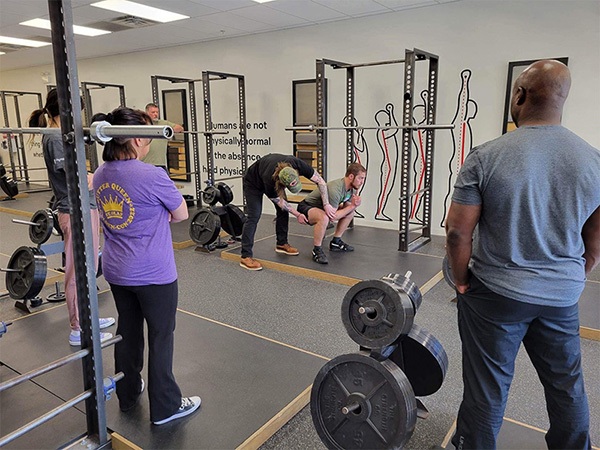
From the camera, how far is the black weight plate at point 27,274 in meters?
2.81

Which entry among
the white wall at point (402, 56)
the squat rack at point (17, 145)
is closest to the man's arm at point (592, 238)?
the white wall at point (402, 56)

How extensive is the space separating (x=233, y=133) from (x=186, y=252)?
2663mm

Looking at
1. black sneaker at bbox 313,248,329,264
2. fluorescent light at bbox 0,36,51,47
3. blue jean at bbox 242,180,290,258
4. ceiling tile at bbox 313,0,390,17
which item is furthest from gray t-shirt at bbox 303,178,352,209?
fluorescent light at bbox 0,36,51,47

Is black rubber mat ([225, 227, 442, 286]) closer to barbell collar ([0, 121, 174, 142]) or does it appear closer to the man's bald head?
the man's bald head

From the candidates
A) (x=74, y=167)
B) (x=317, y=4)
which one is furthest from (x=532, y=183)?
(x=317, y=4)

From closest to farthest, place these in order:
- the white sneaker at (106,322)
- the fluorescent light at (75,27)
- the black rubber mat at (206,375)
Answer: the black rubber mat at (206,375)
the white sneaker at (106,322)
the fluorescent light at (75,27)

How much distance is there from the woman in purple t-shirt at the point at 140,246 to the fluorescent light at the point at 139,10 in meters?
3.99

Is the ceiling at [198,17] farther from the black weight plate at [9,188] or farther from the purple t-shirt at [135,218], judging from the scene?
the purple t-shirt at [135,218]

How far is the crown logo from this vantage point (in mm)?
1755

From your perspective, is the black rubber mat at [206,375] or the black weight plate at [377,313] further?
the black rubber mat at [206,375]

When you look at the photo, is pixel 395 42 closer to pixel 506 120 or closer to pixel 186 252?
pixel 506 120

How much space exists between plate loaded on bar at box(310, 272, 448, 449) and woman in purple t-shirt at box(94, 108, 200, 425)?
0.69 meters

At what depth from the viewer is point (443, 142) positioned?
5.33 meters

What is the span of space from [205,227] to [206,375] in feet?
8.54
